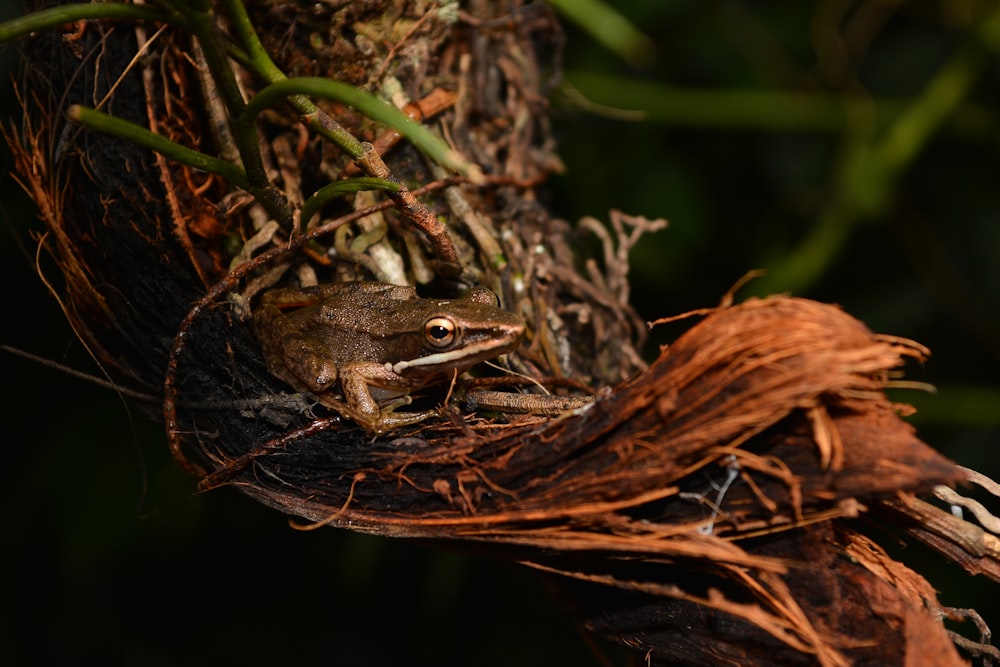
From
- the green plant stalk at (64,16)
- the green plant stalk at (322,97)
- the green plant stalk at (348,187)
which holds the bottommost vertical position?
the green plant stalk at (348,187)

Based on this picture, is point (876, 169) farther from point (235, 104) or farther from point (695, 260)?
point (235, 104)

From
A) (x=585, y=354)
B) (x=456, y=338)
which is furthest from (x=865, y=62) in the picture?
(x=456, y=338)

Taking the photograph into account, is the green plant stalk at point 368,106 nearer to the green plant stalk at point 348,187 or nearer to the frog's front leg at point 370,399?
the green plant stalk at point 348,187

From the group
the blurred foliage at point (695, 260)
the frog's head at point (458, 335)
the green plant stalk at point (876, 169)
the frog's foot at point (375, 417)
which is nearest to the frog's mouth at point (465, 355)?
the frog's head at point (458, 335)

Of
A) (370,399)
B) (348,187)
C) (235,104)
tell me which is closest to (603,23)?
(348,187)

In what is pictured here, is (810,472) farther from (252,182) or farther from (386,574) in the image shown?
(386,574)

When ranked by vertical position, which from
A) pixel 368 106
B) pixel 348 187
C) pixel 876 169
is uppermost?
pixel 368 106
